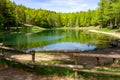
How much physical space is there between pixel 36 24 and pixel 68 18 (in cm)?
4584

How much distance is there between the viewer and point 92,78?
43.1 feet

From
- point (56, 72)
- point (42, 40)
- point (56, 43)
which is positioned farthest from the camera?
point (42, 40)

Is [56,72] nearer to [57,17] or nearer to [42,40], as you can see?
[42,40]

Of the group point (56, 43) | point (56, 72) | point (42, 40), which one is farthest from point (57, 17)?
point (56, 72)

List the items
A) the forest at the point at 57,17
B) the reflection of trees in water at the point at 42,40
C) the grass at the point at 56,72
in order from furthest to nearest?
the forest at the point at 57,17, the reflection of trees in water at the point at 42,40, the grass at the point at 56,72

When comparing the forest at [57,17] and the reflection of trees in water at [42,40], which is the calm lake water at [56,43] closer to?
the reflection of trees in water at [42,40]

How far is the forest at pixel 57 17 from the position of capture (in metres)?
79.0

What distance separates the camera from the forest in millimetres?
79012

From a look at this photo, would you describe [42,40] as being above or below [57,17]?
below

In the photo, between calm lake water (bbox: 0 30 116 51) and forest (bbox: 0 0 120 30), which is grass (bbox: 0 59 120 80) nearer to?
calm lake water (bbox: 0 30 116 51)

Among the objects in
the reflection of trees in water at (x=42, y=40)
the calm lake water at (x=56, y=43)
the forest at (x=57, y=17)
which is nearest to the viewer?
the calm lake water at (x=56, y=43)

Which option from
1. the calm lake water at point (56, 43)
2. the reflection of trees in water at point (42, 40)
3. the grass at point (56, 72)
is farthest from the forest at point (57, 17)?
the grass at point (56, 72)

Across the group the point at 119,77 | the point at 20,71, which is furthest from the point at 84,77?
the point at 20,71

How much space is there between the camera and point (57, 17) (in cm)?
18750
